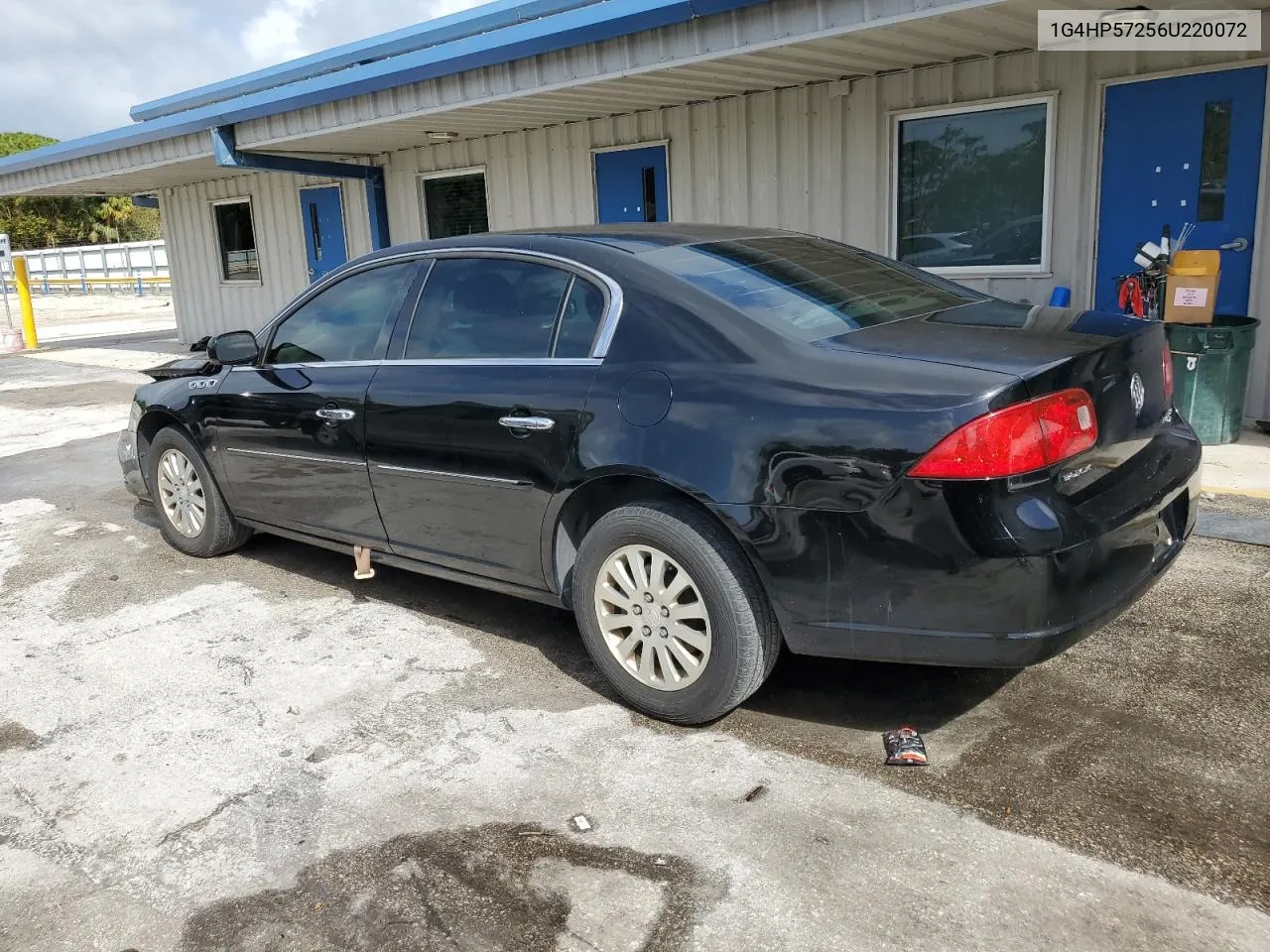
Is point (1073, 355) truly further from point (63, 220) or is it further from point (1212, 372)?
point (63, 220)

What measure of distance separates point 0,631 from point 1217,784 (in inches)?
186

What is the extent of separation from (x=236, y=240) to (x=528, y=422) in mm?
14048

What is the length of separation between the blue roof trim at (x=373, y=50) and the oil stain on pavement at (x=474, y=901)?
7.23 meters

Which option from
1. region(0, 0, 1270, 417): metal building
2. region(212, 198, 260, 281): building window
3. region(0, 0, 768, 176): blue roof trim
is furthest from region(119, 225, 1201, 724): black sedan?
region(212, 198, 260, 281): building window

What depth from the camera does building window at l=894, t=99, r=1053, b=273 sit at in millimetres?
7625

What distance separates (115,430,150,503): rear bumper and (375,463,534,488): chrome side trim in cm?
228

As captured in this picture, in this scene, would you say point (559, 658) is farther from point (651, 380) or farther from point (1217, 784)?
point (1217, 784)

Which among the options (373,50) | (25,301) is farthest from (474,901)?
(25,301)

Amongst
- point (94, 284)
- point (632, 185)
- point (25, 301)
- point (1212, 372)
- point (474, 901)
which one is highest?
point (632, 185)

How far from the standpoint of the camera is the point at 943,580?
2.74 m

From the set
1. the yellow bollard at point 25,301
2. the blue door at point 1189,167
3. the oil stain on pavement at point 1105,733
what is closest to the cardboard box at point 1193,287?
the blue door at point 1189,167

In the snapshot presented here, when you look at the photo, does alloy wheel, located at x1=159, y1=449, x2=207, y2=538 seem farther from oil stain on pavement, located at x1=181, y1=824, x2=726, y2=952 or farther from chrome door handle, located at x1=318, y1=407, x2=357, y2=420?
oil stain on pavement, located at x1=181, y1=824, x2=726, y2=952

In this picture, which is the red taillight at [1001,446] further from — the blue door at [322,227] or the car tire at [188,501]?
the blue door at [322,227]

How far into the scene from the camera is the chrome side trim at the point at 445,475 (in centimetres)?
363
